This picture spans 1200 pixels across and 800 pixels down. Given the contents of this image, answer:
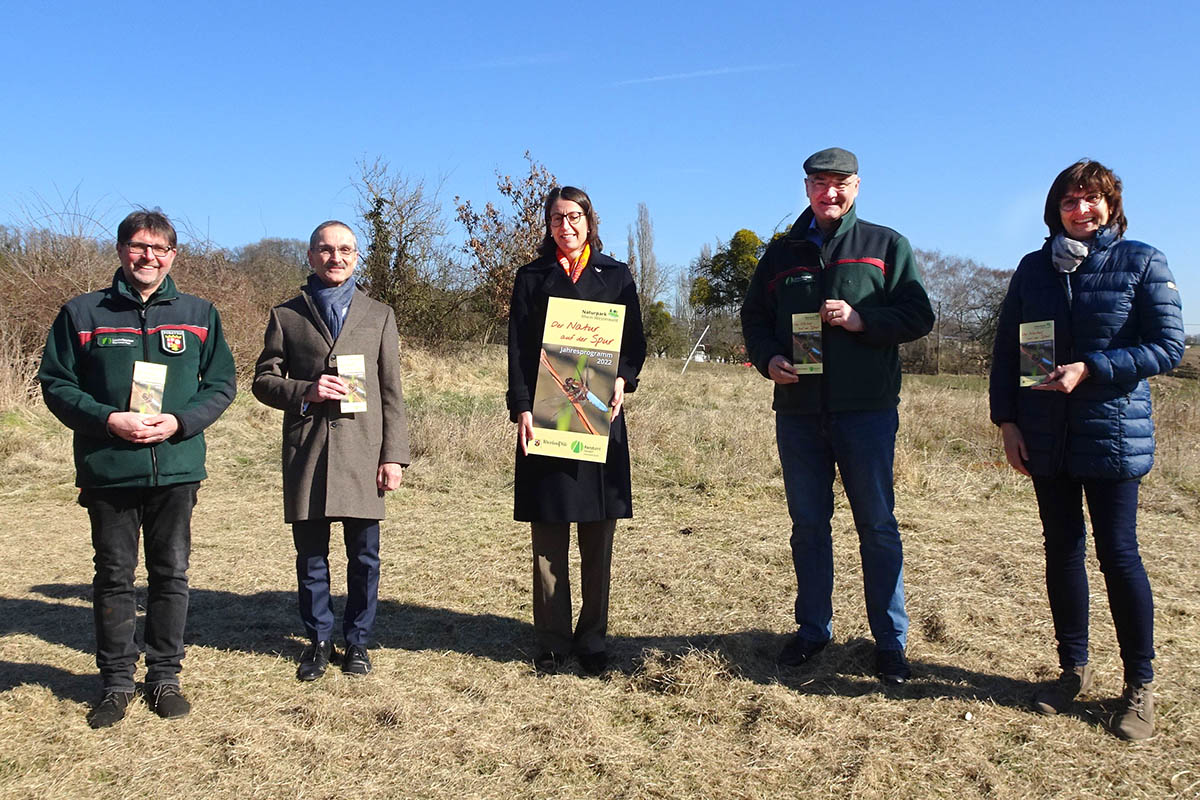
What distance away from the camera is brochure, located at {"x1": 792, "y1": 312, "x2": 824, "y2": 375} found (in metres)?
3.49

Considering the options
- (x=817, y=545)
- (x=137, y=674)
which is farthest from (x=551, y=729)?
(x=137, y=674)

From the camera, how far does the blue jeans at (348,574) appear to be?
378cm

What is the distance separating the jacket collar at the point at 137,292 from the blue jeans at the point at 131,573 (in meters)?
0.74

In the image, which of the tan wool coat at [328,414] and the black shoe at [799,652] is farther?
the black shoe at [799,652]

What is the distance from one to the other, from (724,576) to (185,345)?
129 inches

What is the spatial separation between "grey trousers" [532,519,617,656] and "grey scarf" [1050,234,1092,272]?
207cm

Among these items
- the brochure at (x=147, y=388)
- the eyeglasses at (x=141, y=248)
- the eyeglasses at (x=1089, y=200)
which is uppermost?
the eyeglasses at (x=1089, y=200)

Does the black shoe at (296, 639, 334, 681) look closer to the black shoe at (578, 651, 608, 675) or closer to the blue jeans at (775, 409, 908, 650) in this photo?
the black shoe at (578, 651, 608, 675)

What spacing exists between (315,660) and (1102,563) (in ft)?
10.6

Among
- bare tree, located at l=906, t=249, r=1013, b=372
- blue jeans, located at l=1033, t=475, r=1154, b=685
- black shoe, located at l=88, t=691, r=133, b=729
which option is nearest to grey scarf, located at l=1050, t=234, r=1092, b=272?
blue jeans, located at l=1033, t=475, r=1154, b=685

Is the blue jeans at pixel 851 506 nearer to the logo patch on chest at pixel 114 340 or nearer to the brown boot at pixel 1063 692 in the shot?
the brown boot at pixel 1063 692

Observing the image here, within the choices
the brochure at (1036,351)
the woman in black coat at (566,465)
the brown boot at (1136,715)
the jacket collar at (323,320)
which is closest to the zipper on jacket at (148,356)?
the jacket collar at (323,320)

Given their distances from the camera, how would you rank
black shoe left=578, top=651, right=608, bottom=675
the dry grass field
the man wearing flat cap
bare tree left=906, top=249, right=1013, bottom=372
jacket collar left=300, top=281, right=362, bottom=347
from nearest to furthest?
the dry grass field, the man wearing flat cap, jacket collar left=300, top=281, right=362, bottom=347, black shoe left=578, top=651, right=608, bottom=675, bare tree left=906, top=249, right=1013, bottom=372

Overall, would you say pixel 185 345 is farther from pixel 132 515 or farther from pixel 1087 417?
pixel 1087 417
